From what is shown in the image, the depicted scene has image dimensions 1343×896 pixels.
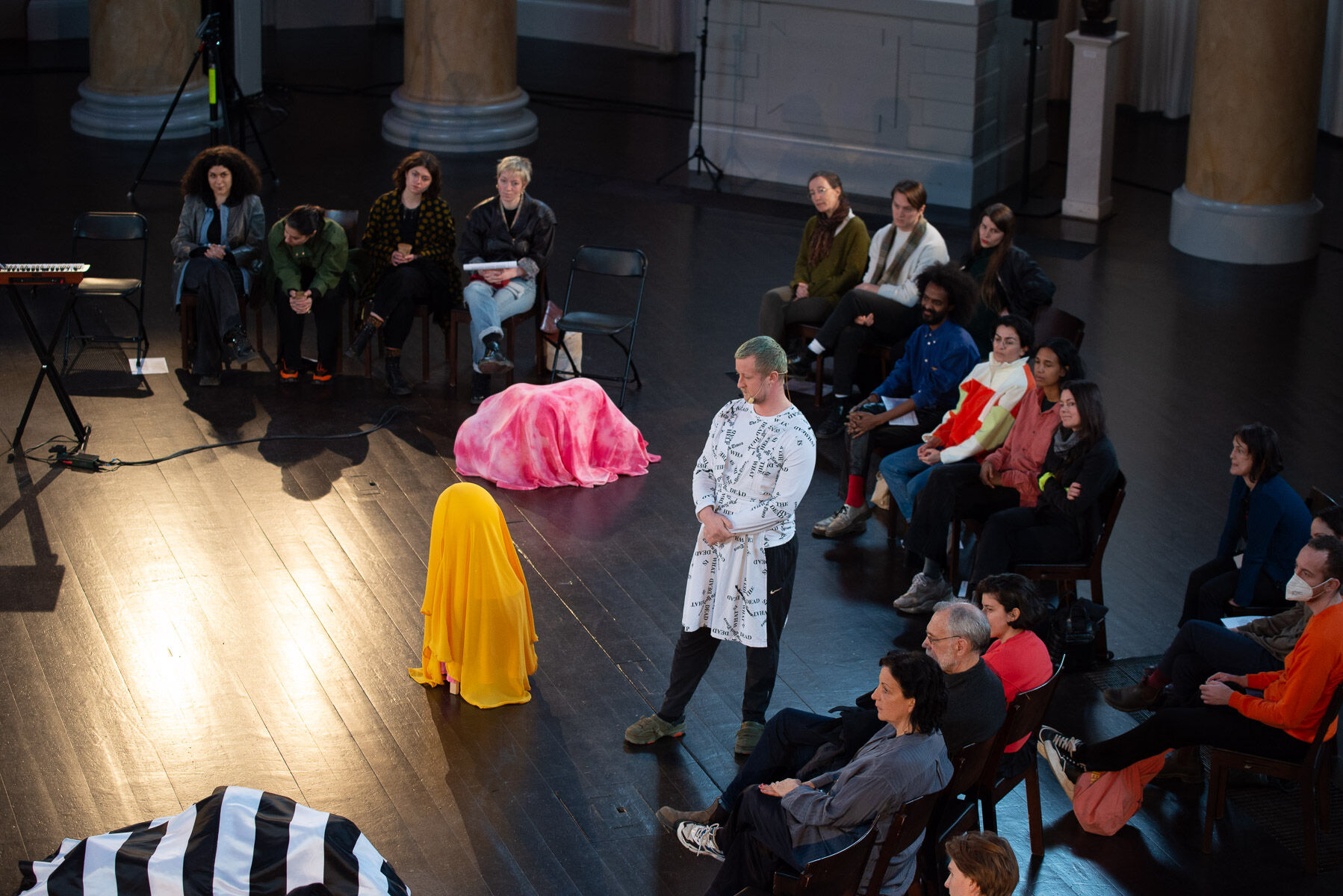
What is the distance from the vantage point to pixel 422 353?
8.15m

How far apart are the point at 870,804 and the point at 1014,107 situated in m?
8.85

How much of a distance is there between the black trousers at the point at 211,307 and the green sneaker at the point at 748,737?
13.4 feet

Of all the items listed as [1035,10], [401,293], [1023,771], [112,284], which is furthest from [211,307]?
[1035,10]

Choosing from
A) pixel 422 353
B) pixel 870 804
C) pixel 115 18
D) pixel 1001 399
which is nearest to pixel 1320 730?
pixel 870 804

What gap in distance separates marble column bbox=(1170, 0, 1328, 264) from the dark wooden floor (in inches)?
12.5

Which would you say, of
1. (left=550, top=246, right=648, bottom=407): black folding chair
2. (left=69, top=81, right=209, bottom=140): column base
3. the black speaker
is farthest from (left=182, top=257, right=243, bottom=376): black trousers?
the black speaker

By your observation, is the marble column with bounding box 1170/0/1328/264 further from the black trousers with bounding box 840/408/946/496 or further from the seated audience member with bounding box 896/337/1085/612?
the seated audience member with bounding box 896/337/1085/612

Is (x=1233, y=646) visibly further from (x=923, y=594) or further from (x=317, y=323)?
(x=317, y=323)

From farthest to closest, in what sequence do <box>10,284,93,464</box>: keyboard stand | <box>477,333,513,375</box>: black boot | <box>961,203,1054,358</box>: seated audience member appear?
<box>477,333,513,375</box>: black boot → <box>961,203,1054,358</box>: seated audience member → <box>10,284,93,464</box>: keyboard stand

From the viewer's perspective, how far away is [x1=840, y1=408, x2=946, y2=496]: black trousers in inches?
260

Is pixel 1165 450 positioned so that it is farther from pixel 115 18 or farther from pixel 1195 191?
pixel 115 18

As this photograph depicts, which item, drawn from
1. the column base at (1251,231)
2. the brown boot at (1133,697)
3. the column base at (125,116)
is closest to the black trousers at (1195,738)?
the brown boot at (1133,697)

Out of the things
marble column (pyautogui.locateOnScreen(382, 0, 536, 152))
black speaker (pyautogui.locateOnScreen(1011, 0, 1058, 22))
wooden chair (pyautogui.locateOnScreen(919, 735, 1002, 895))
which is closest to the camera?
→ wooden chair (pyautogui.locateOnScreen(919, 735, 1002, 895))

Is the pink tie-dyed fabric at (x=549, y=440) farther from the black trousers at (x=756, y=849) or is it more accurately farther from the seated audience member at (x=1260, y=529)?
the black trousers at (x=756, y=849)
